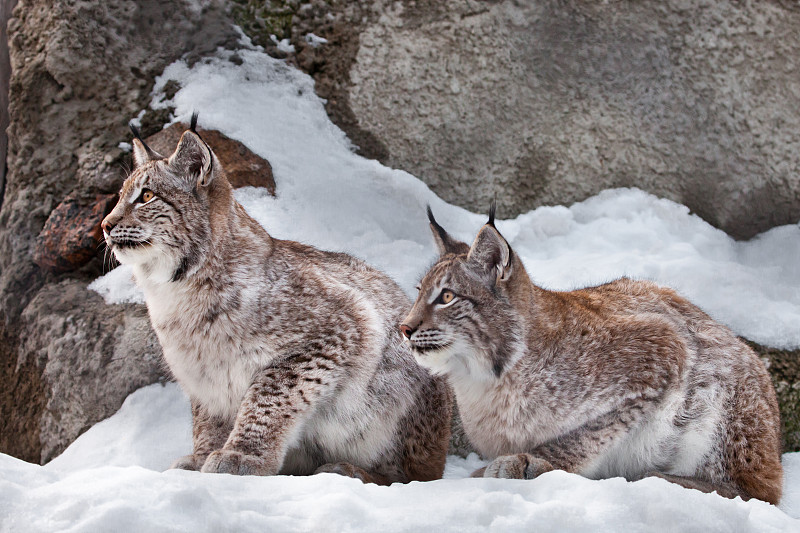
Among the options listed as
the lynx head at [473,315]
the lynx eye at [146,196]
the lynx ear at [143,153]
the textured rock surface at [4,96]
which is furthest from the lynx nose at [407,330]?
the textured rock surface at [4,96]

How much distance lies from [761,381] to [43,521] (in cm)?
404

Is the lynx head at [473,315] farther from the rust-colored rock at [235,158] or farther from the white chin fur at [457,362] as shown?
the rust-colored rock at [235,158]

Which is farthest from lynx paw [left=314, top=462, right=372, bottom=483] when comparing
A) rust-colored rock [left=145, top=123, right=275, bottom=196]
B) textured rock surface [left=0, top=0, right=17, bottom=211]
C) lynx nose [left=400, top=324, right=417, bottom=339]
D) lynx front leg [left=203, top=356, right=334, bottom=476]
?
textured rock surface [left=0, top=0, right=17, bottom=211]

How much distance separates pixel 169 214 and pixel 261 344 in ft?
3.00

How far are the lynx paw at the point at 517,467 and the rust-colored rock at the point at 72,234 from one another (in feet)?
13.3

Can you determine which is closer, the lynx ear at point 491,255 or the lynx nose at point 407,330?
the lynx nose at point 407,330

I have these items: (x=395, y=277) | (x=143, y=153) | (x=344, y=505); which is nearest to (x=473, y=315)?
(x=344, y=505)

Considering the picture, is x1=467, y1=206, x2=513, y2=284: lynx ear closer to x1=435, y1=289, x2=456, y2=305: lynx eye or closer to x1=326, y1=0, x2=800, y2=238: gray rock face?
x1=435, y1=289, x2=456, y2=305: lynx eye

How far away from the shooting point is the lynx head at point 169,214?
185 inches

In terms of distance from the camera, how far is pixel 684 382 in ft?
15.8

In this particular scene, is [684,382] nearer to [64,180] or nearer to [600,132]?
[600,132]

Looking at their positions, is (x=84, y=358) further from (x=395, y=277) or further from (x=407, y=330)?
(x=407, y=330)

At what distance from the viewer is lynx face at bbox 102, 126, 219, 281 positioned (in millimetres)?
4691

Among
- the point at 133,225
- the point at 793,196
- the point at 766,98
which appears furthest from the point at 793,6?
the point at 133,225
